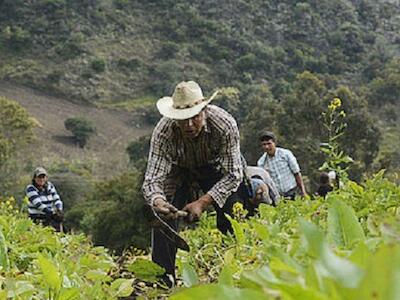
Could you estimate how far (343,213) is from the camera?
4.48 feet

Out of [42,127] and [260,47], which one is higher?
[260,47]

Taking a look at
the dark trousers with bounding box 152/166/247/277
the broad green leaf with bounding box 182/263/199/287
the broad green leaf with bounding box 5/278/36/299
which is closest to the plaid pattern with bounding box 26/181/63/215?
the dark trousers with bounding box 152/166/247/277

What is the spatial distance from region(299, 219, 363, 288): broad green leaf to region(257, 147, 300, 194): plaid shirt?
7.10 metres

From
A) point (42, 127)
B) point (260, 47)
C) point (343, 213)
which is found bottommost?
point (42, 127)

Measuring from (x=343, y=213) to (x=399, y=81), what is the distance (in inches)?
1879

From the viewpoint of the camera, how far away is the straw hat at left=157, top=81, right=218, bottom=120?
4.08 m

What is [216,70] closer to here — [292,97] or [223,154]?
[292,97]

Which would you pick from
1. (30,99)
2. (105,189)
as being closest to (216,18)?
(30,99)

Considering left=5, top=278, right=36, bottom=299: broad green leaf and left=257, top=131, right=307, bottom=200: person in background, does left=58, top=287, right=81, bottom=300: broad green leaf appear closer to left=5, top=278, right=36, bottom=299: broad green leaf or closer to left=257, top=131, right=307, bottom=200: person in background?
left=5, top=278, right=36, bottom=299: broad green leaf

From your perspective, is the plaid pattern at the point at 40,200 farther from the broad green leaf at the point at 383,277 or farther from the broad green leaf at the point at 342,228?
the broad green leaf at the point at 383,277

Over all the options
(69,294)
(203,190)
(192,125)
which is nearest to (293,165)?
(203,190)

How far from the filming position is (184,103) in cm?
422

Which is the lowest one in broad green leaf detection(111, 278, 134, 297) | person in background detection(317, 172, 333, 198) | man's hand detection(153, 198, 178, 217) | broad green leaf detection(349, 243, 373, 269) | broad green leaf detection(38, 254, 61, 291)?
person in background detection(317, 172, 333, 198)

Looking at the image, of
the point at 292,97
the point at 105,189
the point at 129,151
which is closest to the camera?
→ the point at 105,189
